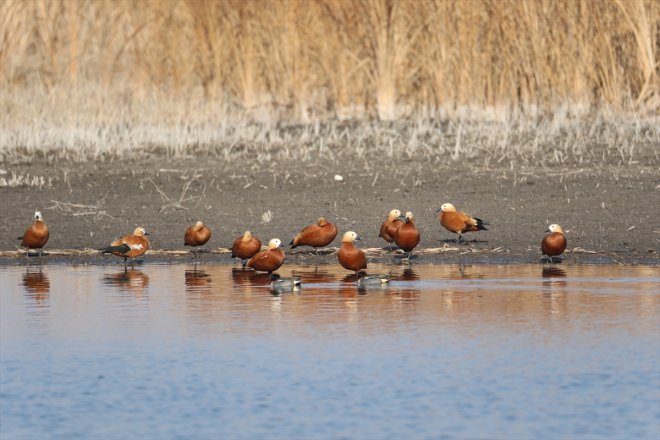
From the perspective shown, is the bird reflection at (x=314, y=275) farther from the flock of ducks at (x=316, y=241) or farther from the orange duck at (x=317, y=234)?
the orange duck at (x=317, y=234)

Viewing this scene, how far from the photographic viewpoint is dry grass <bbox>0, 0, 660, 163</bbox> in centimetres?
2064

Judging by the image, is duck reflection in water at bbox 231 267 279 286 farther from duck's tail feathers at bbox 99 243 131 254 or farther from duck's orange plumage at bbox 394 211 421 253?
duck's orange plumage at bbox 394 211 421 253

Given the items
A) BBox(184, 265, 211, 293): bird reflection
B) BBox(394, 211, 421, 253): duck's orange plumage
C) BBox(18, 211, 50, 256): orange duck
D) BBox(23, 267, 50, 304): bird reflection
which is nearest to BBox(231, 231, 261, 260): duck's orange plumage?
BBox(184, 265, 211, 293): bird reflection

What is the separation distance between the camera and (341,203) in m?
16.3

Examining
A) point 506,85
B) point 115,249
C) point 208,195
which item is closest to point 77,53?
point 506,85

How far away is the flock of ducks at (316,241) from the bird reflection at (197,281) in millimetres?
398

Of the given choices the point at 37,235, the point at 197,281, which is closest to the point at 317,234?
the point at 197,281

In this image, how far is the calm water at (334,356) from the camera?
6855mm

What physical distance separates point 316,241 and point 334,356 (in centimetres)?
464

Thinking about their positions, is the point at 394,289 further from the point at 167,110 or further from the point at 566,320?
the point at 167,110

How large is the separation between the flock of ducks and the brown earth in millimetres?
267

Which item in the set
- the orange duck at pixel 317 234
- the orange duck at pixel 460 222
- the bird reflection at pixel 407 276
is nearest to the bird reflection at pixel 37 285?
the orange duck at pixel 317 234

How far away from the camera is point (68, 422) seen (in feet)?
22.6

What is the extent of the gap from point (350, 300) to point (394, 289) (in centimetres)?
60
